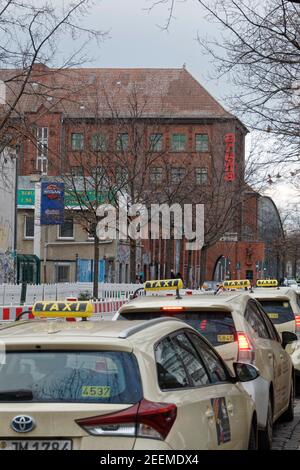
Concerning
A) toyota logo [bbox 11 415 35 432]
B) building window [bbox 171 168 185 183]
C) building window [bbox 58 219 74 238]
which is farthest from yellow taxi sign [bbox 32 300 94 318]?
building window [bbox 58 219 74 238]

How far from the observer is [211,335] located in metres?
8.66

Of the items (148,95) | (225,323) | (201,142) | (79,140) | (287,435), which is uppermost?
(201,142)

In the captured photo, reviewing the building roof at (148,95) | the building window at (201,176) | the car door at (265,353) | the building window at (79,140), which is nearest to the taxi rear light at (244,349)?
the car door at (265,353)

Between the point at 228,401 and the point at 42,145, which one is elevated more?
the point at 42,145

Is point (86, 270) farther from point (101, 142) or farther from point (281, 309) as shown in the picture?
point (281, 309)

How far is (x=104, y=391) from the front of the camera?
4738 millimetres

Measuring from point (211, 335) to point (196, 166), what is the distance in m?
31.2

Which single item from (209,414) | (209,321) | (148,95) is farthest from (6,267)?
(209,414)

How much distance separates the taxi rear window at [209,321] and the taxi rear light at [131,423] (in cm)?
399

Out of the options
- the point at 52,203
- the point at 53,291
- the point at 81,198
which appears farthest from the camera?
the point at 52,203

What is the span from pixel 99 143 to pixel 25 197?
22.0 meters

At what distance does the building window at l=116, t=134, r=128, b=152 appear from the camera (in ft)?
101
